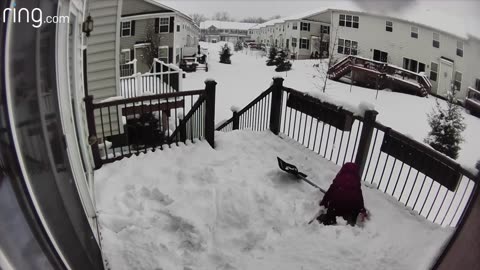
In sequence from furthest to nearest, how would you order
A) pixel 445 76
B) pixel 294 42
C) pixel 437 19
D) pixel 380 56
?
pixel 294 42, pixel 380 56, pixel 445 76, pixel 437 19

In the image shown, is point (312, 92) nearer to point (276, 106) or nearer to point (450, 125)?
point (276, 106)

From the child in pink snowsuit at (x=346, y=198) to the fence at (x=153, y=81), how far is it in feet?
7.61

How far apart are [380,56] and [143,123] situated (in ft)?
11.6

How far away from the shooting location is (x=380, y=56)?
5.24 feet

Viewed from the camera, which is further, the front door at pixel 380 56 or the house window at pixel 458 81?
the front door at pixel 380 56

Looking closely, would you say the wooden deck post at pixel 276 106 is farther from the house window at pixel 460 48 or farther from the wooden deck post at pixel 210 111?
the house window at pixel 460 48

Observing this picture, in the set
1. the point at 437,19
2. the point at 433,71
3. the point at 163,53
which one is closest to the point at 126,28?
the point at 163,53

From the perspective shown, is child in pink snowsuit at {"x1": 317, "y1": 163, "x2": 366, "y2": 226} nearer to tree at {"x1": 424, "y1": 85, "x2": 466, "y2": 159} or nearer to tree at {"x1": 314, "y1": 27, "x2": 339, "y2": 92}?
tree at {"x1": 314, "y1": 27, "x2": 339, "y2": 92}

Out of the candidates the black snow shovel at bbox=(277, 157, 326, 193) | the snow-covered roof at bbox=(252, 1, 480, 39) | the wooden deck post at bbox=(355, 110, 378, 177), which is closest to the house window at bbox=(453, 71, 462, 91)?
the snow-covered roof at bbox=(252, 1, 480, 39)

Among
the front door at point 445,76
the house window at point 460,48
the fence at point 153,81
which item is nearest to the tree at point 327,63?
the front door at point 445,76

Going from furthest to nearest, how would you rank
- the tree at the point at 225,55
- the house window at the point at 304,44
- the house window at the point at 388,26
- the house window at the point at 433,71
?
the tree at the point at 225,55 → the house window at the point at 304,44 → the house window at the point at 433,71 → the house window at the point at 388,26

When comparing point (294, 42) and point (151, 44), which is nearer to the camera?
point (151, 44)

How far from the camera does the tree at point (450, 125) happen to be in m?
0.87

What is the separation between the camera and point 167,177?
9.31 feet
